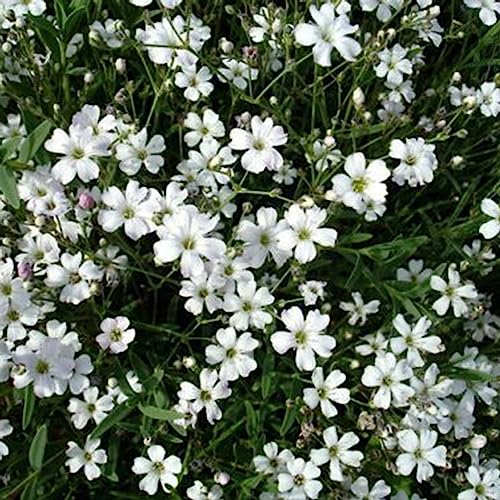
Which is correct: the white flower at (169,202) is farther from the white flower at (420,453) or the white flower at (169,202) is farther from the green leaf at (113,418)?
the white flower at (420,453)

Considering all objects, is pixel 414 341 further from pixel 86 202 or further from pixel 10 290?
pixel 10 290

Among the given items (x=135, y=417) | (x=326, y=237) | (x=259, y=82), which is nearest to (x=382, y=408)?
(x=326, y=237)

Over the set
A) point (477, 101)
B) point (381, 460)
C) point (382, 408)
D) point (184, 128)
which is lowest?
point (381, 460)

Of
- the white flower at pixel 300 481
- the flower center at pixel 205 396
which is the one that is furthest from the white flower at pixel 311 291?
the white flower at pixel 300 481

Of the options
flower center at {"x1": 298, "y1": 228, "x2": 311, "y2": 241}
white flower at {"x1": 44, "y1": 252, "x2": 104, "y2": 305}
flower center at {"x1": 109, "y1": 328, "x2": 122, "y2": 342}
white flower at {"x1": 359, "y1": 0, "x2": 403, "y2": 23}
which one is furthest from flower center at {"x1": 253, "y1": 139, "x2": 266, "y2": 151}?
white flower at {"x1": 359, "y1": 0, "x2": 403, "y2": 23}

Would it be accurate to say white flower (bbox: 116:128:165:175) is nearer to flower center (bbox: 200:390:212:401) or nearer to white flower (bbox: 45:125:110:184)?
white flower (bbox: 45:125:110:184)

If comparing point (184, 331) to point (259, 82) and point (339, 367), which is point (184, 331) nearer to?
point (339, 367)
